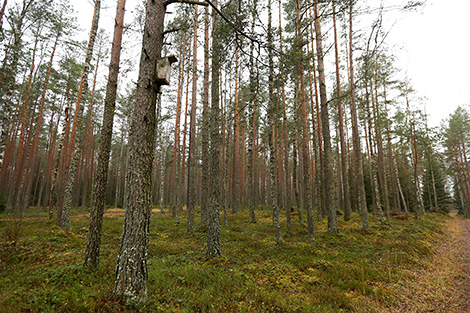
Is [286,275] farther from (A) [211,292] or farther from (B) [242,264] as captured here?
(A) [211,292]

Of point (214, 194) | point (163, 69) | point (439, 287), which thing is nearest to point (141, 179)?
point (163, 69)

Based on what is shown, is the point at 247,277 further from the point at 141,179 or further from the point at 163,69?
the point at 163,69

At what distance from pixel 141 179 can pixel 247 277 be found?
379 centimetres

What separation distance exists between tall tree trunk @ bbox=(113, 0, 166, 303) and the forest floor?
375 mm

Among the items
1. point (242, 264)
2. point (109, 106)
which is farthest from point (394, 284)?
point (109, 106)

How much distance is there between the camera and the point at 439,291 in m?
5.32

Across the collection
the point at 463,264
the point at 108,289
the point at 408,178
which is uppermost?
the point at 408,178

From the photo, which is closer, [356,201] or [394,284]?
[394,284]

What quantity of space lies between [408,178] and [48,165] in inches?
1784

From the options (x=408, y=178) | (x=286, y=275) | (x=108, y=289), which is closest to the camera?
(x=108, y=289)

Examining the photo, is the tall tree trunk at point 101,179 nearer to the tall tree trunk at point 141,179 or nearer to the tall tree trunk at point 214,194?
the tall tree trunk at point 141,179

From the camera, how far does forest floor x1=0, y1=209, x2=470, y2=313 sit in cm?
389

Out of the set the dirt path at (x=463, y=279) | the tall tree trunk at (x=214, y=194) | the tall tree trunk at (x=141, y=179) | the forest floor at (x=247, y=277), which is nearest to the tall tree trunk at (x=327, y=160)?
the forest floor at (x=247, y=277)

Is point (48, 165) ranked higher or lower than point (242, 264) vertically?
higher
